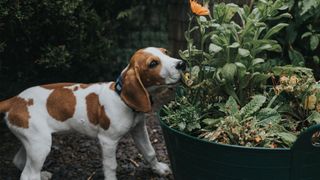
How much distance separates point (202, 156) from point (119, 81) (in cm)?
61

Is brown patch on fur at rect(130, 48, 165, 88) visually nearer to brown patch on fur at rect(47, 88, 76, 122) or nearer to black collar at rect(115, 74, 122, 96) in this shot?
black collar at rect(115, 74, 122, 96)

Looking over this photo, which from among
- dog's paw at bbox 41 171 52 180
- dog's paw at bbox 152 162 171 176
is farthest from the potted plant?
dog's paw at bbox 41 171 52 180

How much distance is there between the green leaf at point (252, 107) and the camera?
A: 2.34 metres

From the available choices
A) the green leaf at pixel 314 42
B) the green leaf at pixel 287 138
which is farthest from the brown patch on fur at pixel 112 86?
the green leaf at pixel 314 42

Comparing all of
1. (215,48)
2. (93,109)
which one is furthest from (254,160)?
(93,109)

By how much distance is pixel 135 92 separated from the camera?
250 centimetres

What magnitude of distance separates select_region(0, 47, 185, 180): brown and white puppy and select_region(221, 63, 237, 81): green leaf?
232 mm

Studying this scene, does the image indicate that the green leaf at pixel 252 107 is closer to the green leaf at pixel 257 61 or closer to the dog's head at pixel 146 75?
the green leaf at pixel 257 61

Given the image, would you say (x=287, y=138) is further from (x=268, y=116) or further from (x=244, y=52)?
(x=244, y=52)

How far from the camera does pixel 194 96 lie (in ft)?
8.45

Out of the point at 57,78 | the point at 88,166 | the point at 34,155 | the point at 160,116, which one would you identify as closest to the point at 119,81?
the point at 160,116

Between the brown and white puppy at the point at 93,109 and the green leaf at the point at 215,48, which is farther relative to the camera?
the brown and white puppy at the point at 93,109

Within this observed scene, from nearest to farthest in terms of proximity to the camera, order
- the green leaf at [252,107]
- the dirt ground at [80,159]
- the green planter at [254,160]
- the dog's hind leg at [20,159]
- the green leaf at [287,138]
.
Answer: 1. the green planter at [254,160]
2. the green leaf at [287,138]
3. the green leaf at [252,107]
4. the dog's hind leg at [20,159]
5. the dirt ground at [80,159]

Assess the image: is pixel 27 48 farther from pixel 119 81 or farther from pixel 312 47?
pixel 312 47
